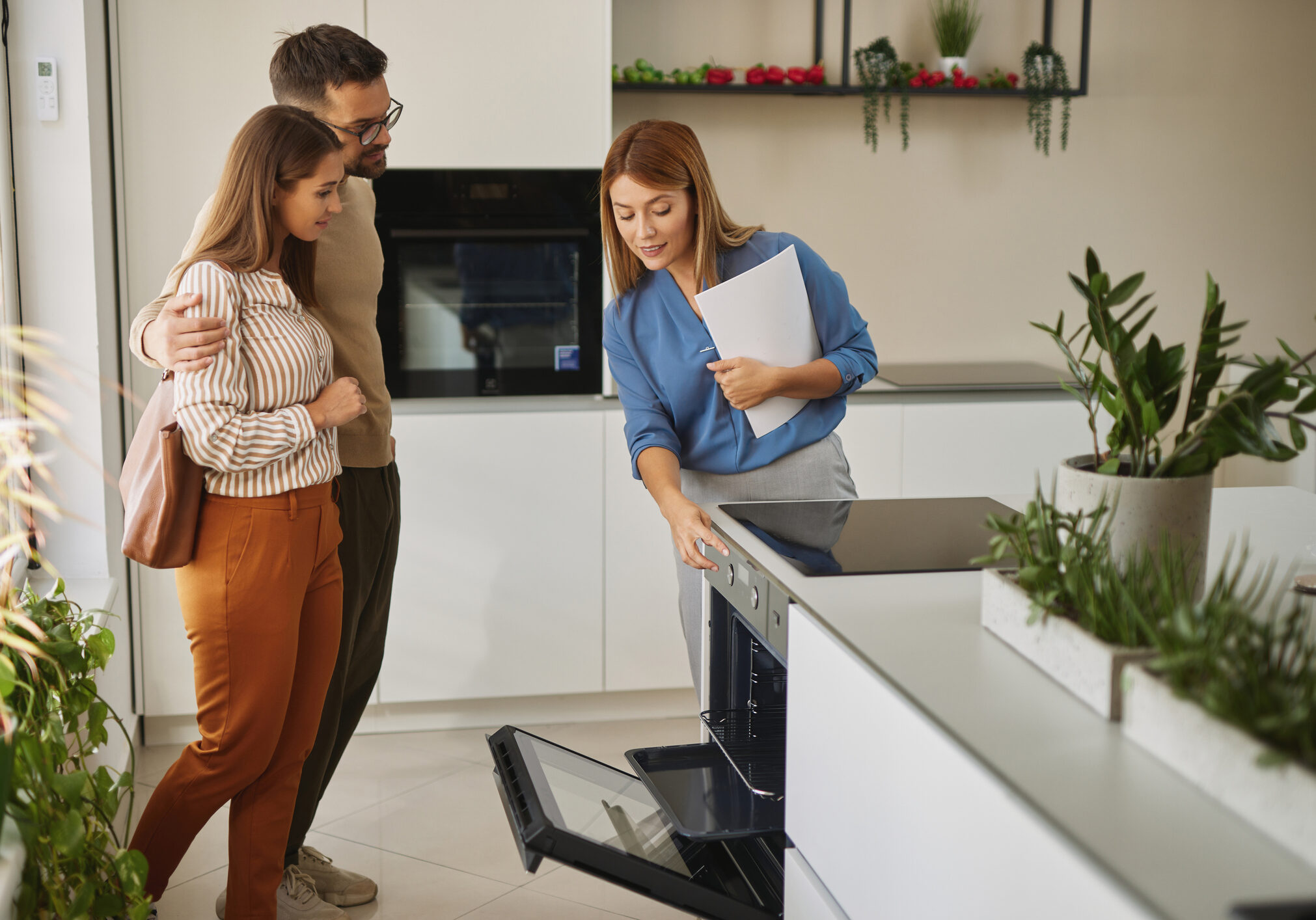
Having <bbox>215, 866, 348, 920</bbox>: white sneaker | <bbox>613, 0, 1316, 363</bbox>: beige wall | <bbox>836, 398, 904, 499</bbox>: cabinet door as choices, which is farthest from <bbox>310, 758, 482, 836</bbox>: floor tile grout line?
<bbox>613, 0, 1316, 363</bbox>: beige wall

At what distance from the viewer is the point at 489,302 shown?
2947 mm

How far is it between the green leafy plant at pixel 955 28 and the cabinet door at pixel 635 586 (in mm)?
1519

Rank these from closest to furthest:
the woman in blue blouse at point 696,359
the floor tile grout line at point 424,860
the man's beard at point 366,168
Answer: the woman in blue blouse at point 696,359 < the man's beard at point 366,168 < the floor tile grout line at point 424,860

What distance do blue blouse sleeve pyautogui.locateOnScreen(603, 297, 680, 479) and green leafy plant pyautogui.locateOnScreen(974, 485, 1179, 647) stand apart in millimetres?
829

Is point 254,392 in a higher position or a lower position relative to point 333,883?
higher

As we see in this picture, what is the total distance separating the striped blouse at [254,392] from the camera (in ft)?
5.26

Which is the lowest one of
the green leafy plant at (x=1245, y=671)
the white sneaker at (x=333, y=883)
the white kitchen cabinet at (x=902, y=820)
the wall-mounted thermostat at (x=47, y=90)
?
the white sneaker at (x=333, y=883)

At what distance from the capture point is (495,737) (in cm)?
158

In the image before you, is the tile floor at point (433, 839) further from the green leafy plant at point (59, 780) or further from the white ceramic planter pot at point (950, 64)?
the white ceramic planter pot at point (950, 64)

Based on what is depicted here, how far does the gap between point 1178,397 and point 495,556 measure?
82.8 inches

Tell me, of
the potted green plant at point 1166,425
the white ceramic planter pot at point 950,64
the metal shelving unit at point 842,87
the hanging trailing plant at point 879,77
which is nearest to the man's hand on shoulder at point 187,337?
the potted green plant at point 1166,425

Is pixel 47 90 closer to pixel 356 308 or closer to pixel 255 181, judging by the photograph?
pixel 356 308

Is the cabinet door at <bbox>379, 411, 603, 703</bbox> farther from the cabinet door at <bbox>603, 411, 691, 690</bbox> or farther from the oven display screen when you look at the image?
the oven display screen

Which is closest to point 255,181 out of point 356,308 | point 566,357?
point 356,308
